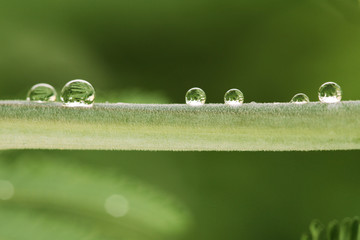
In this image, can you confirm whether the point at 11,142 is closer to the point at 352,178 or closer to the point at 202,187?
the point at 202,187

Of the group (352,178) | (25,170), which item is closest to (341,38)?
(352,178)

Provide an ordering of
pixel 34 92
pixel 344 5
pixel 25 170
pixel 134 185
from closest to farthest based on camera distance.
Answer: pixel 34 92
pixel 344 5
pixel 25 170
pixel 134 185

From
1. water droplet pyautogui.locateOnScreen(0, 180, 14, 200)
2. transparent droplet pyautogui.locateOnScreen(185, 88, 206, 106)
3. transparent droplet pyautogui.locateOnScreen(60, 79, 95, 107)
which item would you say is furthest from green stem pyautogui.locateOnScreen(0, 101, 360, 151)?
water droplet pyautogui.locateOnScreen(0, 180, 14, 200)

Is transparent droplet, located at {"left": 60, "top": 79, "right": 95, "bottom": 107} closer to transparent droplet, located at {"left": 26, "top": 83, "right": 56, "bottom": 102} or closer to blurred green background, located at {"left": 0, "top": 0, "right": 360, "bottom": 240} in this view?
transparent droplet, located at {"left": 26, "top": 83, "right": 56, "bottom": 102}

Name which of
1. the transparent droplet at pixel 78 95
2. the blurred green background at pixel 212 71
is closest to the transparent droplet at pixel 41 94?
the transparent droplet at pixel 78 95

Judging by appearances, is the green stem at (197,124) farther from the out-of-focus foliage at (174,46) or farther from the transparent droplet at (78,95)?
the out-of-focus foliage at (174,46)

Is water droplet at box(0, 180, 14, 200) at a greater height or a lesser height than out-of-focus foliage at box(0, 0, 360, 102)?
lesser
